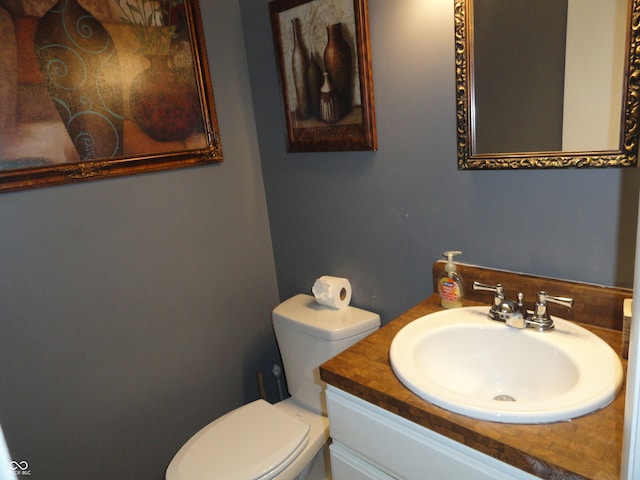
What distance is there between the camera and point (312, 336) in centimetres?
155

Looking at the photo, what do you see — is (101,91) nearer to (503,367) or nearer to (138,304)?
(138,304)

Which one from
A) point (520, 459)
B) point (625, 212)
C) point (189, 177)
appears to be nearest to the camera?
point (520, 459)

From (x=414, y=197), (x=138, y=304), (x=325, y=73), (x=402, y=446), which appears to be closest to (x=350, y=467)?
(x=402, y=446)

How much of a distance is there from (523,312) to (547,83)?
0.59 meters

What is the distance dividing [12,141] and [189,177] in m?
0.56

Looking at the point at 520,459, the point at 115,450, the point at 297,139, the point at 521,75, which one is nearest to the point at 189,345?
the point at 115,450

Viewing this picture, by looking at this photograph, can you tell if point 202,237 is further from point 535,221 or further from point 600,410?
point 600,410

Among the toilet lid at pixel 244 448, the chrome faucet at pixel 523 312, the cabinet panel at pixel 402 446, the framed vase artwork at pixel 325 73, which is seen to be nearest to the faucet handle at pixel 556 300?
the chrome faucet at pixel 523 312

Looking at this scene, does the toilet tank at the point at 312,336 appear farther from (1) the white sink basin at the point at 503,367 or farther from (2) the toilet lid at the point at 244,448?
(1) the white sink basin at the point at 503,367

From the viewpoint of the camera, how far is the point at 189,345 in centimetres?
171

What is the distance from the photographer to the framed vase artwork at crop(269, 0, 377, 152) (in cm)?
138

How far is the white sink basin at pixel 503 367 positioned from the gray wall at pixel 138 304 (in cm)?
93

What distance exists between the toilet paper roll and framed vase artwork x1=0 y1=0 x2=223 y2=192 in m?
0.64

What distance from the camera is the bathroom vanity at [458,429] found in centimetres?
73
